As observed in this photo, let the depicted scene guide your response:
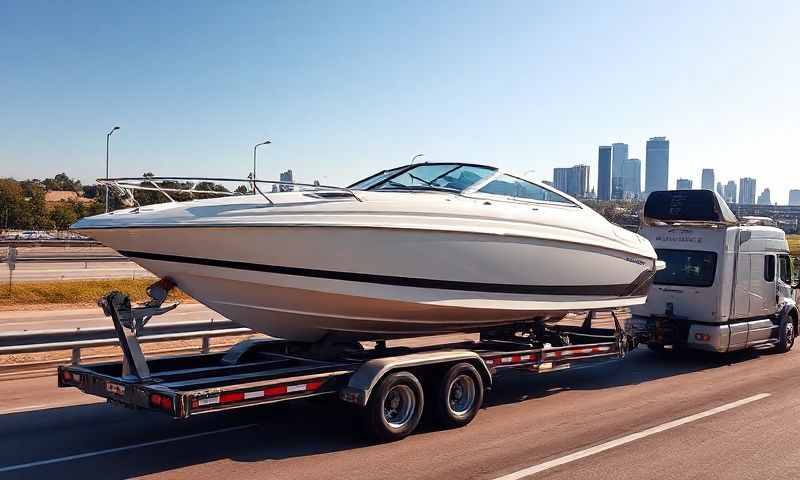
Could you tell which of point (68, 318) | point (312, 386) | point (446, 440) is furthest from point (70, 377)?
point (68, 318)

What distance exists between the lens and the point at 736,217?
44.0ft

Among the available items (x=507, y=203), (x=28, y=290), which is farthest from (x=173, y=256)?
(x=28, y=290)

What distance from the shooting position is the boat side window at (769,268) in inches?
537

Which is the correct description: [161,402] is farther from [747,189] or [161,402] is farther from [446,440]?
[747,189]

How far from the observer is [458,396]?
814cm

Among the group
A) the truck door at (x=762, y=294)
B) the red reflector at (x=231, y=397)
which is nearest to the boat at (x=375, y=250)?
the red reflector at (x=231, y=397)

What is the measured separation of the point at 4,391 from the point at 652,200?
36.9 feet

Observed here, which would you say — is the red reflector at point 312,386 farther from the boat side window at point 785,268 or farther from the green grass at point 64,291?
the green grass at point 64,291

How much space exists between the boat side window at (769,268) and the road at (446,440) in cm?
394

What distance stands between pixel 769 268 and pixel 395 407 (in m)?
9.47

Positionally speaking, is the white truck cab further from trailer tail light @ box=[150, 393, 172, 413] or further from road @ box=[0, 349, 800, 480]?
trailer tail light @ box=[150, 393, 172, 413]

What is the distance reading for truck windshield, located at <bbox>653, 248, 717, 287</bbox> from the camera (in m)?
12.5

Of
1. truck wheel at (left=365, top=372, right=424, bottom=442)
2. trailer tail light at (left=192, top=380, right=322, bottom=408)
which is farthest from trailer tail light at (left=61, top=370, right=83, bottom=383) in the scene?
truck wheel at (left=365, top=372, right=424, bottom=442)

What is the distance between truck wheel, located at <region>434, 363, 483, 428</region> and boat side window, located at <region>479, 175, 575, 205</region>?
2.28 meters
